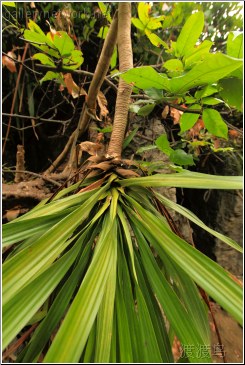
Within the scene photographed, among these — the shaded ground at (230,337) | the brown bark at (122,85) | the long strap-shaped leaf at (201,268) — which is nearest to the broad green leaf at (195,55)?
the brown bark at (122,85)

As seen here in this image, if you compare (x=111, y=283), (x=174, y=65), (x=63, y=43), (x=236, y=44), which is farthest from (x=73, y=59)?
(x=111, y=283)

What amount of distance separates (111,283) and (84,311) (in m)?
0.06

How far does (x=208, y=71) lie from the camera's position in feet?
0.97

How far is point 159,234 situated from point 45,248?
153mm

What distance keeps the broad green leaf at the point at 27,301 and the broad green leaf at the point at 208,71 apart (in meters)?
0.29

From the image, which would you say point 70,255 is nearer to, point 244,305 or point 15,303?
point 15,303

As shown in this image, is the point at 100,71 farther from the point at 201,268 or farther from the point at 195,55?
the point at 201,268

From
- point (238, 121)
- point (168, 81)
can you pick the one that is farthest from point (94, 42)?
point (168, 81)

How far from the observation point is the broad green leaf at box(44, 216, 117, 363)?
239 millimetres

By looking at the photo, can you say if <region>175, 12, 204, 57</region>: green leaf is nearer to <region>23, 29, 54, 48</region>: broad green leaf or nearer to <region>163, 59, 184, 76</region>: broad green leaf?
<region>163, 59, 184, 76</region>: broad green leaf

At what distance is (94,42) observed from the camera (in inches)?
45.2

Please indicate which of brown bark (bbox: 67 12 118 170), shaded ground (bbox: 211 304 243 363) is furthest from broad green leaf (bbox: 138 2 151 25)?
shaded ground (bbox: 211 304 243 363)

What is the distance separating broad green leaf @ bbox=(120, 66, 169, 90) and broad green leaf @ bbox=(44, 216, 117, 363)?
217 millimetres

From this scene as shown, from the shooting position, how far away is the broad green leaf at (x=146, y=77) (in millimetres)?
320
